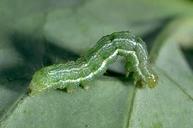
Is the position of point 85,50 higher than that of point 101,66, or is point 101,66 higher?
point 85,50

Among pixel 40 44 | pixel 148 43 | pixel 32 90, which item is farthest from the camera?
pixel 148 43

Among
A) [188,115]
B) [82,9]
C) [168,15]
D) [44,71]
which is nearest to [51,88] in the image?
[44,71]

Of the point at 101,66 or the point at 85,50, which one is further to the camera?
the point at 85,50

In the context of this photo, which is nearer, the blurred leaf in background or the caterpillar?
the blurred leaf in background

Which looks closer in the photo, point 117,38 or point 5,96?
point 5,96

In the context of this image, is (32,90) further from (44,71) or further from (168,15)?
(168,15)
